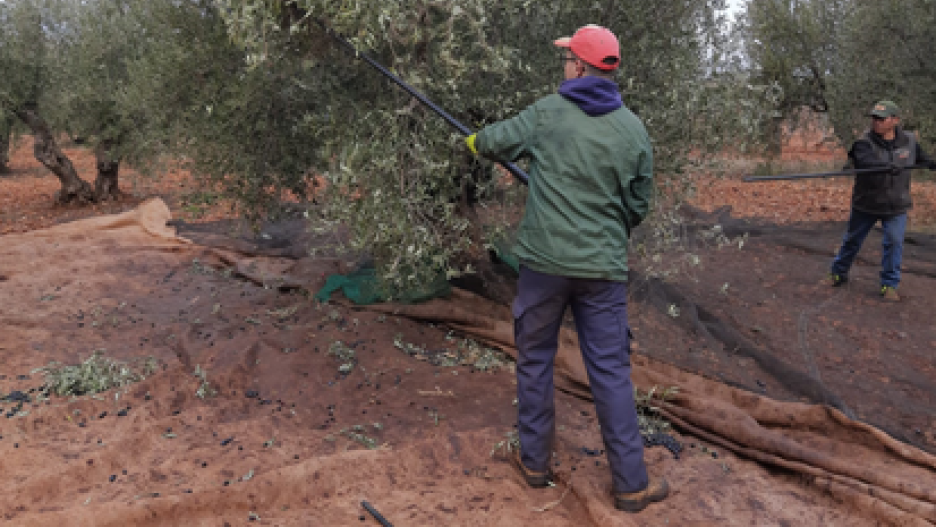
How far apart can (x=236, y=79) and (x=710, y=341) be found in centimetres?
463

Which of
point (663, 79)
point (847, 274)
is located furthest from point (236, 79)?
point (847, 274)

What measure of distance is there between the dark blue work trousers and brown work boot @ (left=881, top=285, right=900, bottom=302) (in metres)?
5.58

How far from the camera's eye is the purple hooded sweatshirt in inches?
153

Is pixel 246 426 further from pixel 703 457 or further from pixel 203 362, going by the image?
pixel 703 457

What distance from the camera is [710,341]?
21.4 feet

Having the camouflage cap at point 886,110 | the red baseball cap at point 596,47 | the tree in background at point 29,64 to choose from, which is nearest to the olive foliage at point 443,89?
the red baseball cap at point 596,47

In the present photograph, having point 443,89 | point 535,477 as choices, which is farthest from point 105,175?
point 535,477

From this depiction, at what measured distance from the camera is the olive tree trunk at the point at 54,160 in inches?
529

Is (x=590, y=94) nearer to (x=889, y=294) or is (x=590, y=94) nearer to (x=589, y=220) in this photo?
(x=589, y=220)

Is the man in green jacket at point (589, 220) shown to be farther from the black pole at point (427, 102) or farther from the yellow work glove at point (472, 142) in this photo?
the black pole at point (427, 102)

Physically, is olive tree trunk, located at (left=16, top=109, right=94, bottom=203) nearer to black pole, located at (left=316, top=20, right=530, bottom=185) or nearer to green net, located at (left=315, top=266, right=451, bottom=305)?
green net, located at (left=315, top=266, right=451, bottom=305)

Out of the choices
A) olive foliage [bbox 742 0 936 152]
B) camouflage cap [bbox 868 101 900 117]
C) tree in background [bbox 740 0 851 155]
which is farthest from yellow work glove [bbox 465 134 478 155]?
tree in background [bbox 740 0 851 155]

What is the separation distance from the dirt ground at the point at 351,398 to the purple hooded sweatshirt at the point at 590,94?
2.08 meters

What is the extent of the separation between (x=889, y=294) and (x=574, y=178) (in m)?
5.95
